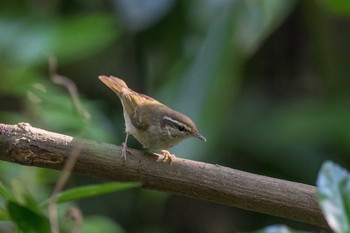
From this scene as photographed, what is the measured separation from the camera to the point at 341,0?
2494 millimetres

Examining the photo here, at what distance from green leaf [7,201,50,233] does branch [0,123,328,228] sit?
1.02 ft

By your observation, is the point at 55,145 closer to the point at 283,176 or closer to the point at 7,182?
the point at 7,182

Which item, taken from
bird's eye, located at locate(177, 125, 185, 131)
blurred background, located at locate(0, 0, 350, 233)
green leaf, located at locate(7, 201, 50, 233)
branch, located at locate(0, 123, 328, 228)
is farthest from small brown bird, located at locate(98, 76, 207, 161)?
green leaf, located at locate(7, 201, 50, 233)

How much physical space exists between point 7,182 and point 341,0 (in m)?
1.45

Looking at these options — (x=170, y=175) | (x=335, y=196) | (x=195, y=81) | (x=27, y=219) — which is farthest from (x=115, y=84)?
(x=335, y=196)

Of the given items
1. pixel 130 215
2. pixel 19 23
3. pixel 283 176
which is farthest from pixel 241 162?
pixel 19 23

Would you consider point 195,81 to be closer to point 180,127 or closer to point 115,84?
point 115,84

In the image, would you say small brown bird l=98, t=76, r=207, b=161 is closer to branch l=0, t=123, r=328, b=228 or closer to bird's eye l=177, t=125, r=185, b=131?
bird's eye l=177, t=125, r=185, b=131

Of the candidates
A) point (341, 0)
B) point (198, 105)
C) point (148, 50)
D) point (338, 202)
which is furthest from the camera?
point (148, 50)

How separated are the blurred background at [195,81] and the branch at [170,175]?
0.94m

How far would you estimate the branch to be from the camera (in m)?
1.77

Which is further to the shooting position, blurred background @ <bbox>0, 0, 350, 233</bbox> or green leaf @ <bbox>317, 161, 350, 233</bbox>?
blurred background @ <bbox>0, 0, 350, 233</bbox>

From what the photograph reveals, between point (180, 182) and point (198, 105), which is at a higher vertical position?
point (198, 105)

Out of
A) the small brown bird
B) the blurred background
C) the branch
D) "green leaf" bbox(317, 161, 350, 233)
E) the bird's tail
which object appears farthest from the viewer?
the blurred background
